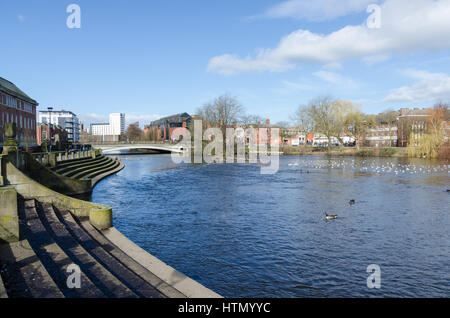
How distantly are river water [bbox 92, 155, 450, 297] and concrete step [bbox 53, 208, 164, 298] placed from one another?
1933 mm

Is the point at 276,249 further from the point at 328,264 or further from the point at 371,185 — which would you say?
the point at 371,185

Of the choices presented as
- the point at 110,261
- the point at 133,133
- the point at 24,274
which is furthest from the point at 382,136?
the point at 133,133

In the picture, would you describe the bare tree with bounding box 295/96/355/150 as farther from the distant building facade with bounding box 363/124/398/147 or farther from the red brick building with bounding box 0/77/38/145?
the red brick building with bounding box 0/77/38/145

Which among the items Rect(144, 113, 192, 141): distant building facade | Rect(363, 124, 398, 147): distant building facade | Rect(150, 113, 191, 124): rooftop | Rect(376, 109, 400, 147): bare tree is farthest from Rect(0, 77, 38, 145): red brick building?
Rect(376, 109, 400, 147): bare tree

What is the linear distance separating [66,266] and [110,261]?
1.21 metres

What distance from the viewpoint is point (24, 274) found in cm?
720

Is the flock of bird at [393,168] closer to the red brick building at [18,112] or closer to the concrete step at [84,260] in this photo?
the concrete step at [84,260]

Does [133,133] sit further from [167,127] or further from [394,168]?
[394,168]

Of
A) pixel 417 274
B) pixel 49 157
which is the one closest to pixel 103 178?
pixel 49 157

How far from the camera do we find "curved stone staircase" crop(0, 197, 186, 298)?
22.3 ft

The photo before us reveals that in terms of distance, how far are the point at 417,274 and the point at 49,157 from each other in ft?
80.0
